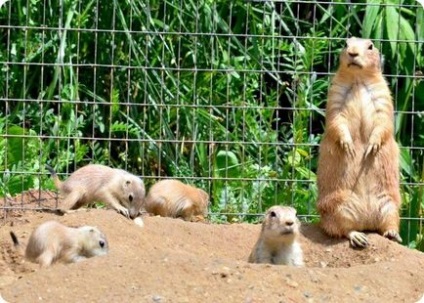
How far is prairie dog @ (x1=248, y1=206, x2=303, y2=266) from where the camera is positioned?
30.4 ft

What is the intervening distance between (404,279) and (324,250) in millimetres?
1195

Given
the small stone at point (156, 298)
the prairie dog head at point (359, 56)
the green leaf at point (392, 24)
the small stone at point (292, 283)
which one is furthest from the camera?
the green leaf at point (392, 24)

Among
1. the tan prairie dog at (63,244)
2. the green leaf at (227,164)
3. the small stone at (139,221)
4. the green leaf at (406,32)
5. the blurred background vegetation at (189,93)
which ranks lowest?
the small stone at (139,221)

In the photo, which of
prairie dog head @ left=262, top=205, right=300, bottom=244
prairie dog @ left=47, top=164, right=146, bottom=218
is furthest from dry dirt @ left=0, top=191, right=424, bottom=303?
prairie dog head @ left=262, top=205, right=300, bottom=244

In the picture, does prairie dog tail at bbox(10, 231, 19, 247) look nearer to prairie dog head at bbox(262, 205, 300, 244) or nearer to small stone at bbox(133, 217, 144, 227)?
small stone at bbox(133, 217, 144, 227)

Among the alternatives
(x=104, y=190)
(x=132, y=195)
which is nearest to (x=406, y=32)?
(x=132, y=195)

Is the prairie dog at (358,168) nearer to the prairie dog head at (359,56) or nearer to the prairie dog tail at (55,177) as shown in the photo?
the prairie dog head at (359,56)

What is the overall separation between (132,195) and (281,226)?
1569mm

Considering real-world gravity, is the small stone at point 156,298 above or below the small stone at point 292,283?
below

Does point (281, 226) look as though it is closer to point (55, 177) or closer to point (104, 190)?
point (104, 190)

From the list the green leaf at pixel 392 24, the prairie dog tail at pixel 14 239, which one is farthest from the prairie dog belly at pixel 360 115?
the prairie dog tail at pixel 14 239

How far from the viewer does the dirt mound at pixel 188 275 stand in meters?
7.82

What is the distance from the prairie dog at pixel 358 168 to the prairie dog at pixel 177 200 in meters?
1.16

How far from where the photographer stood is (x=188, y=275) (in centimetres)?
798
